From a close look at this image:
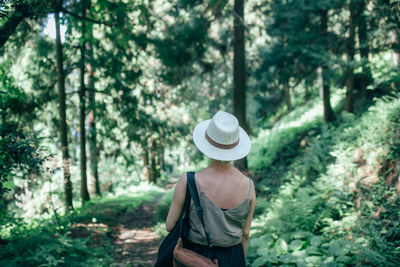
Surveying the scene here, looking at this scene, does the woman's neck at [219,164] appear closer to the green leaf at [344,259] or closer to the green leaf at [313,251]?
the green leaf at [344,259]

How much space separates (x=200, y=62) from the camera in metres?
14.7

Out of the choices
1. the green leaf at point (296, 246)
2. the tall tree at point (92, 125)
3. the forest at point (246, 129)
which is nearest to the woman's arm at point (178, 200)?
the forest at point (246, 129)

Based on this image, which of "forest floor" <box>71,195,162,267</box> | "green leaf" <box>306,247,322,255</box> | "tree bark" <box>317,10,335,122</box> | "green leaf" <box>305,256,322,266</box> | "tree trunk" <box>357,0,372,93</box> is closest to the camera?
"green leaf" <box>305,256,322,266</box>

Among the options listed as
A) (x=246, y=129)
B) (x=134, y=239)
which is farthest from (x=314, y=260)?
(x=246, y=129)

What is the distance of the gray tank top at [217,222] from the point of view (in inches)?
106

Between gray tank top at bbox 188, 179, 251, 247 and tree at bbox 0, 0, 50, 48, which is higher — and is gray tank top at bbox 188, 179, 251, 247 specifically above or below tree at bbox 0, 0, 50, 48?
below

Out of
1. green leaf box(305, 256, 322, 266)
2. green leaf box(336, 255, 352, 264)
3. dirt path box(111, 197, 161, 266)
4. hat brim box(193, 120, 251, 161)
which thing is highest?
hat brim box(193, 120, 251, 161)

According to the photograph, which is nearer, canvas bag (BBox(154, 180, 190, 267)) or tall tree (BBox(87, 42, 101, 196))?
canvas bag (BBox(154, 180, 190, 267))

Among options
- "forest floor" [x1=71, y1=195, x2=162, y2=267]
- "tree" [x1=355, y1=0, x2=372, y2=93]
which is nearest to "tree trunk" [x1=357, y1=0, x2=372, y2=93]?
"tree" [x1=355, y1=0, x2=372, y2=93]

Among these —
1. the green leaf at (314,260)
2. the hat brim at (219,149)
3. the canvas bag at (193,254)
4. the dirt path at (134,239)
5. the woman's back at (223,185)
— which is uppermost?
the hat brim at (219,149)

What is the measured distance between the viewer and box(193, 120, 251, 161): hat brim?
2.75 m

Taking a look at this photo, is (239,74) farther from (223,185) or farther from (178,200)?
(178,200)

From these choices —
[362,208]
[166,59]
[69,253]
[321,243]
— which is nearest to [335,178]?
[362,208]

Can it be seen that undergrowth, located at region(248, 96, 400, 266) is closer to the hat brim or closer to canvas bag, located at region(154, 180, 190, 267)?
canvas bag, located at region(154, 180, 190, 267)
